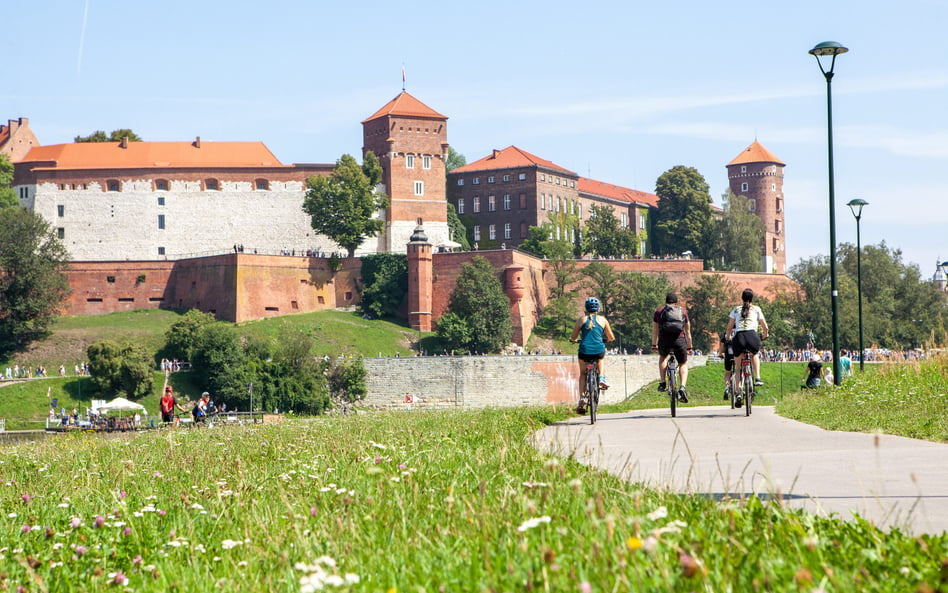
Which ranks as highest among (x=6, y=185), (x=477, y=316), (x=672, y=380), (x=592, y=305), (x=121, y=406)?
(x=6, y=185)

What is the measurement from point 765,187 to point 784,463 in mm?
104140

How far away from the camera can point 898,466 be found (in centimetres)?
656

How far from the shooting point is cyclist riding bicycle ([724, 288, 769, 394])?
12.4m

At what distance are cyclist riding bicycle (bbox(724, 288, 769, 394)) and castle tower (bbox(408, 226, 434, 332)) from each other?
54771mm

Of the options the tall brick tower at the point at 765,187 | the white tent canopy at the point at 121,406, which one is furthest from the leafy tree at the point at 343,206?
the tall brick tower at the point at 765,187

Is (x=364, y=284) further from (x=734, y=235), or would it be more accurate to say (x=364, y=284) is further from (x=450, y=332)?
(x=734, y=235)

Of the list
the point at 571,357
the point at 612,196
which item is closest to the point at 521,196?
the point at 612,196

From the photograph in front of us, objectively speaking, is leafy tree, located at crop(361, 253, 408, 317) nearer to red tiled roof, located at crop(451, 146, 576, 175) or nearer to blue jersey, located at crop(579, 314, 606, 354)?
red tiled roof, located at crop(451, 146, 576, 175)

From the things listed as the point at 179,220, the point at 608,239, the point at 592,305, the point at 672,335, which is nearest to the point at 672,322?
the point at 672,335

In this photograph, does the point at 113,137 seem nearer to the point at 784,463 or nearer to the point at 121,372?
the point at 121,372

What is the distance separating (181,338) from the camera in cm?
5794

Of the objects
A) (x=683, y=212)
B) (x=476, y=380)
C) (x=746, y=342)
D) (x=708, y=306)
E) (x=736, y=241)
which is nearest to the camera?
(x=746, y=342)

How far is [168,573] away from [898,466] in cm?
420

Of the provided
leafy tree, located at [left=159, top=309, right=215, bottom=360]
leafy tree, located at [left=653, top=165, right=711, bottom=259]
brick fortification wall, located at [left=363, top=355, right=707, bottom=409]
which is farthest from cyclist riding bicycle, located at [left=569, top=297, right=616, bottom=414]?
leafy tree, located at [left=653, top=165, right=711, bottom=259]
